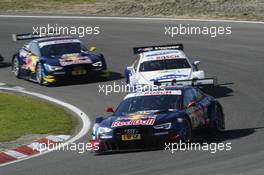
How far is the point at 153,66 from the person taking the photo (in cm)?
2523

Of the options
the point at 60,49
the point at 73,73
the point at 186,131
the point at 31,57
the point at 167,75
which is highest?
the point at 186,131

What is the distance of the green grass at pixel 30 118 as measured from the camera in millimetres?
20406

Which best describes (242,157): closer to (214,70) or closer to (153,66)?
(153,66)

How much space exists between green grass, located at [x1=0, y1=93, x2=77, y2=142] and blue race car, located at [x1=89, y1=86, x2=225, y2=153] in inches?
119

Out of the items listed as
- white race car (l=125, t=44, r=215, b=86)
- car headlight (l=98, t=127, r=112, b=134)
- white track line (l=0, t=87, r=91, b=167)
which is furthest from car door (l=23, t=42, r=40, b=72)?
car headlight (l=98, t=127, r=112, b=134)

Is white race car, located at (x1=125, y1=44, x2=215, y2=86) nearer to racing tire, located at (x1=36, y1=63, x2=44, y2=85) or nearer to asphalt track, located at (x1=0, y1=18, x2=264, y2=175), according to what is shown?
asphalt track, located at (x1=0, y1=18, x2=264, y2=175)

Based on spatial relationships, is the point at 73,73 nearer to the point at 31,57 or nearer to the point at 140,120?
the point at 31,57

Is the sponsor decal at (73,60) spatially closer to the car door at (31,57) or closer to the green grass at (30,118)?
the car door at (31,57)

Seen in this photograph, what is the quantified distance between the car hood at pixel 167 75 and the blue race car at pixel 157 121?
5638 mm

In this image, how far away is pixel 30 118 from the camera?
22.2 meters

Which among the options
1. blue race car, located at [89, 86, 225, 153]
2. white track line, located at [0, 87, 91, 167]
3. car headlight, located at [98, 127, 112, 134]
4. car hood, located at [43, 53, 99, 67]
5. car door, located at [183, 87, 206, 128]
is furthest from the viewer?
car hood, located at [43, 53, 99, 67]

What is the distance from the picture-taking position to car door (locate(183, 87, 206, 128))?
56.8 feet

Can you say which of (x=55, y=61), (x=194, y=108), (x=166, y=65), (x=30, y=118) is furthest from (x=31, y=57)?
(x=194, y=108)

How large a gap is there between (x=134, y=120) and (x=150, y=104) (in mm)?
1000
